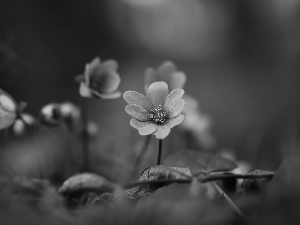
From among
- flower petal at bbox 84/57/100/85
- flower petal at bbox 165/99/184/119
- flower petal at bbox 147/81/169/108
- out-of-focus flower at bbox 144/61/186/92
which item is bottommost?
flower petal at bbox 165/99/184/119

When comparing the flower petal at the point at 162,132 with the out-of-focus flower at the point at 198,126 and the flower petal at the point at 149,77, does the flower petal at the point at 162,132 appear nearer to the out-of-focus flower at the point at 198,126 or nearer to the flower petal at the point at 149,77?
the flower petal at the point at 149,77

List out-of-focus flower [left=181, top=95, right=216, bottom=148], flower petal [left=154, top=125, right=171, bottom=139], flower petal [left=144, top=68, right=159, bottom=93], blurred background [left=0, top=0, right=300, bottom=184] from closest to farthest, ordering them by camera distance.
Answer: flower petal [left=154, top=125, right=171, bottom=139], flower petal [left=144, top=68, right=159, bottom=93], out-of-focus flower [left=181, top=95, right=216, bottom=148], blurred background [left=0, top=0, right=300, bottom=184]

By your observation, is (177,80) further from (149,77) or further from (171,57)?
(171,57)

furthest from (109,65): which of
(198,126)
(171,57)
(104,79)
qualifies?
(171,57)

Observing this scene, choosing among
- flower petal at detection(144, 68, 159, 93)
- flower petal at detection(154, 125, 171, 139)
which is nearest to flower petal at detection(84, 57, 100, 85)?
flower petal at detection(144, 68, 159, 93)

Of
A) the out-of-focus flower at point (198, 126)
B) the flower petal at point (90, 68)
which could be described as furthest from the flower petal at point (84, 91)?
the out-of-focus flower at point (198, 126)

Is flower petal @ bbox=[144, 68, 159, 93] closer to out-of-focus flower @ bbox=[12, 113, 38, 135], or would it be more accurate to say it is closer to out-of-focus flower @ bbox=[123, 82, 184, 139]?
out-of-focus flower @ bbox=[123, 82, 184, 139]

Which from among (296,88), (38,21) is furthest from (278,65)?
(38,21)
